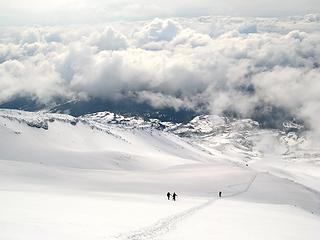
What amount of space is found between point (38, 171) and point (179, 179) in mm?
36550

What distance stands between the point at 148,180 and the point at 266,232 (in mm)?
65204

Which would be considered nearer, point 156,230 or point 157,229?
point 156,230

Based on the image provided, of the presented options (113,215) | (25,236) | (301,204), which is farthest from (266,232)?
(301,204)

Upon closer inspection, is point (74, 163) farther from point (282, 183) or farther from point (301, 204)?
point (301, 204)

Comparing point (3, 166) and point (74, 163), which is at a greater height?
point (3, 166)

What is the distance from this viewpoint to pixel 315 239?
152 ft

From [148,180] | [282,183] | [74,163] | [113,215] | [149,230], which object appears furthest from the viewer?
[74,163]

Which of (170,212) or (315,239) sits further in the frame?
(170,212)

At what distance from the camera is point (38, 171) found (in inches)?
3893

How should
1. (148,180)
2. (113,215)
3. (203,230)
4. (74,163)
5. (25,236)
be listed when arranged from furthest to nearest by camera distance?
(74,163) → (148,180) → (113,215) → (203,230) → (25,236)

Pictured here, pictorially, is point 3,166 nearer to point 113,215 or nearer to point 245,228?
point 113,215

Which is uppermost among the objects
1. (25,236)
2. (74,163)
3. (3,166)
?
(25,236)

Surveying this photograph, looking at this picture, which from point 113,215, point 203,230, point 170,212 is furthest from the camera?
point 170,212

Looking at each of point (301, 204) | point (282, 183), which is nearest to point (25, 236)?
point (301, 204)
